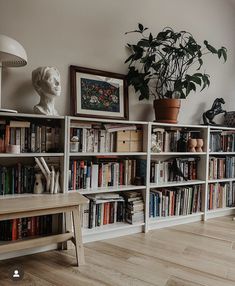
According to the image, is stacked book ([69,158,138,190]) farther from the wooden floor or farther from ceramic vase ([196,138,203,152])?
ceramic vase ([196,138,203,152])

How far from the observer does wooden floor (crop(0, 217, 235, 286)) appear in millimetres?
1832

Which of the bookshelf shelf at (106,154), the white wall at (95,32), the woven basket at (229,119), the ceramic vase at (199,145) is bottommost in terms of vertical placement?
the bookshelf shelf at (106,154)

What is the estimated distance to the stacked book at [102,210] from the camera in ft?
8.23

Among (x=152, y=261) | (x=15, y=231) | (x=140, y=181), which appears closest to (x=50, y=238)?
(x=15, y=231)

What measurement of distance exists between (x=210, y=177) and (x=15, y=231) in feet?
7.32

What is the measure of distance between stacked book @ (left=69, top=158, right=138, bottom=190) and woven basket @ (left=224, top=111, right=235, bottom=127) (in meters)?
1.52

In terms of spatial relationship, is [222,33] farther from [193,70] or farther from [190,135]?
[190,135]

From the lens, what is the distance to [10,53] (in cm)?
191

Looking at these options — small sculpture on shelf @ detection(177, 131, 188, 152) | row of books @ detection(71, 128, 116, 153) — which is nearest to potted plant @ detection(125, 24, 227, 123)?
small sculpture on shelf @ detection(177, 131, 188, 152)

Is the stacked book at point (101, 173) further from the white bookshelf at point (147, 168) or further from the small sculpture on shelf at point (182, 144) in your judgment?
the small sculpture on shelf at point (182, 144)

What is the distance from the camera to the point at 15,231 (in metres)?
2.17

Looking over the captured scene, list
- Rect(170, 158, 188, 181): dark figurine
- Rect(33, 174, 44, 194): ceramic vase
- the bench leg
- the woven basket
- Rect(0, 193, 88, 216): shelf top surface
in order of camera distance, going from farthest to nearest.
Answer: the woven basket
Rect(170, 158, 188, 181): dark figurine
Rect(33, 174, 44, 194): ceramic vase
the bench leg
Rect(0, 193, 88, 216): shelf top surface

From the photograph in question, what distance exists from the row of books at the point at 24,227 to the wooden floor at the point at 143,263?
173 mm

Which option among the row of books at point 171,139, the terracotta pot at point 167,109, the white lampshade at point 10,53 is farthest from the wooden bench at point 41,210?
the terracotta pot at point 167,109
